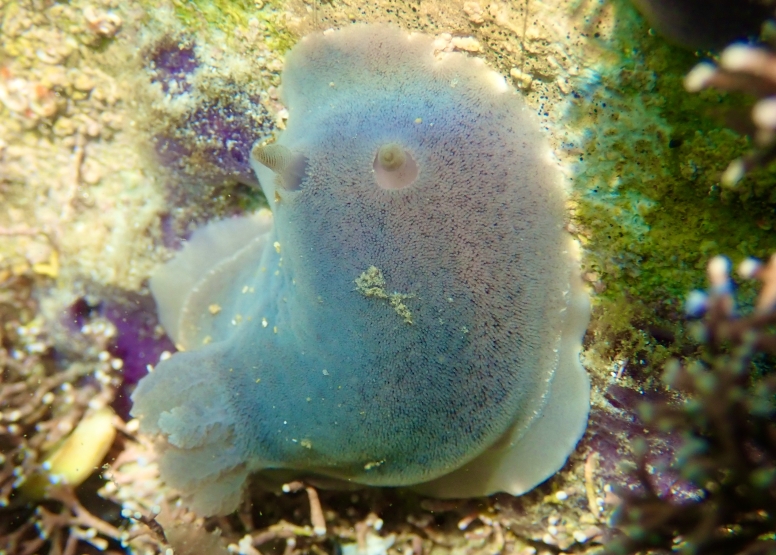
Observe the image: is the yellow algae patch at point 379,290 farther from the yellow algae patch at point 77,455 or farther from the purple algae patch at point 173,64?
the yellow algae patch at point 77,455

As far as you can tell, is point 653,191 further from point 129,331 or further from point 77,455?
point 77,455

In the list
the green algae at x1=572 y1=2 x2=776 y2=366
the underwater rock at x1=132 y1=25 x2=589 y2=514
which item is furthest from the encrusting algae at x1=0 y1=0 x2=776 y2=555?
the underwater rock at x1=132 y1=25 x2=589 y2=514

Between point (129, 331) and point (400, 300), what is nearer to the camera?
point (400, 300)

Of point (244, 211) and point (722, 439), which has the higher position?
point (722, 439)

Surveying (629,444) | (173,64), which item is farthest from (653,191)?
(173,64)

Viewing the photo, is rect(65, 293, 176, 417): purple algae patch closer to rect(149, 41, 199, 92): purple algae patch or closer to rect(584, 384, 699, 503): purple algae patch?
rect(149, 41, 199, 92): purple algae patch

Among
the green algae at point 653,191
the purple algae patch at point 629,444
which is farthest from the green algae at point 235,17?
the purple algae patch at point 629,444

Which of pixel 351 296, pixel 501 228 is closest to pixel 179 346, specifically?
pixel 351 296
